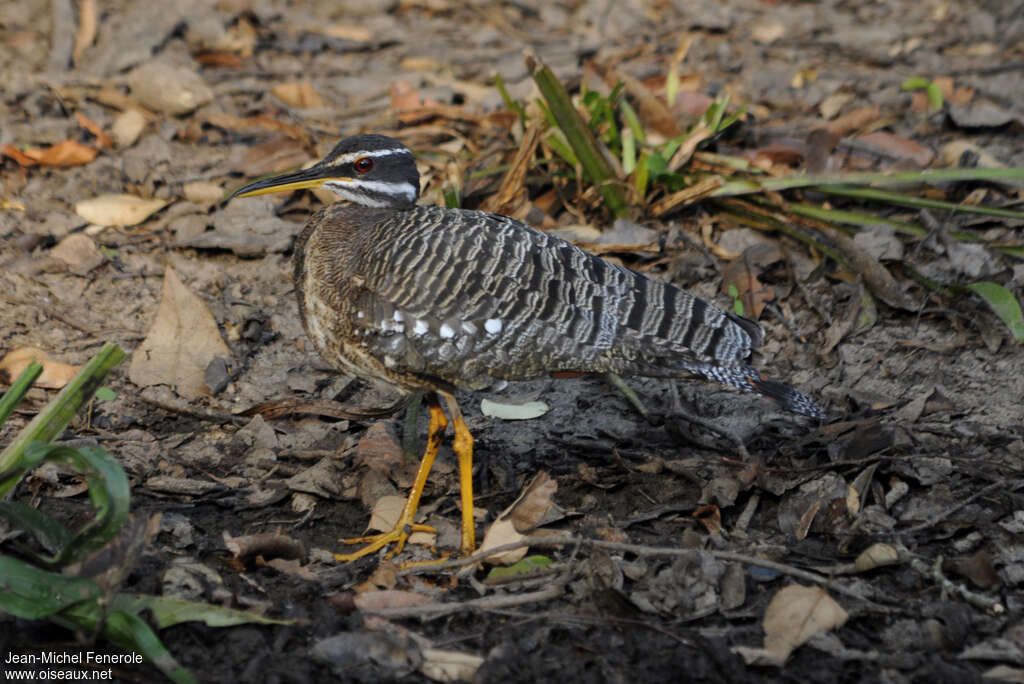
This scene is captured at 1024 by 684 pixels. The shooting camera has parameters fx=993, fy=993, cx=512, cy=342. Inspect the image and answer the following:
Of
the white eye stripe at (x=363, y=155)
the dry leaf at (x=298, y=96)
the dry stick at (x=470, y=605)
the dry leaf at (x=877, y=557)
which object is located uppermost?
the white eye stripe at (x=363, y=155)

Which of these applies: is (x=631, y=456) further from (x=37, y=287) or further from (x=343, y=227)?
(x=37, y=287)

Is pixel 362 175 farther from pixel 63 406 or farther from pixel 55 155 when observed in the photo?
pixel 55 155

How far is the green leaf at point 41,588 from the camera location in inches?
138

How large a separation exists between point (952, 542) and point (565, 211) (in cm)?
358

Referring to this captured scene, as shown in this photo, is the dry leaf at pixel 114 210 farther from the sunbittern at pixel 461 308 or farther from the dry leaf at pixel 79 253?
the sunbittern at pixel 461 308

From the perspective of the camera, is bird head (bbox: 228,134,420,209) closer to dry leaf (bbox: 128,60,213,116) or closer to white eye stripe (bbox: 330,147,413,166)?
white eye stripe (bbox: 330,147,413,166)

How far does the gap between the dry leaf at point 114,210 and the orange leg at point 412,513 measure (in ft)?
9.64

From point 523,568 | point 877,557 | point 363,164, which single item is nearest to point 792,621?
point 877,557

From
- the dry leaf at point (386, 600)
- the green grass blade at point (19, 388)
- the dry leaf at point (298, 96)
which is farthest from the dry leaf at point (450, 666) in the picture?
the dry leaf at point (298, 96)

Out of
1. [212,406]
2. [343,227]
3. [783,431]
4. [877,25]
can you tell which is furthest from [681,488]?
[877,25]

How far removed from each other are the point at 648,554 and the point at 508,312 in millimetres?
1292

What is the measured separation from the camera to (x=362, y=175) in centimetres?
512

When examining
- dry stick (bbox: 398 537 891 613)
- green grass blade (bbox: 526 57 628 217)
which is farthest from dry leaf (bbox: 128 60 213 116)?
dry stick (bbox: 398 537 891 613)

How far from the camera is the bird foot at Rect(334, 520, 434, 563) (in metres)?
4.57
